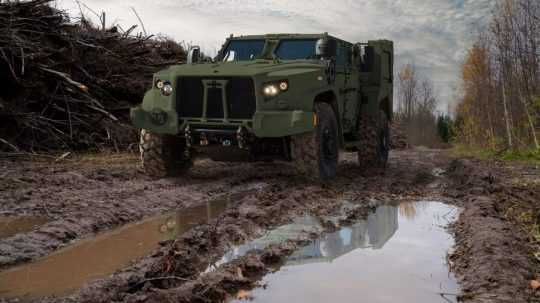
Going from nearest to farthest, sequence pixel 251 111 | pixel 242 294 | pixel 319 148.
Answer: pixel 242 294
pixel 251 111
pixel 319 148

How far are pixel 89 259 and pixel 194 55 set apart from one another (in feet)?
16.9

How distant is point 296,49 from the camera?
8367 millimetres

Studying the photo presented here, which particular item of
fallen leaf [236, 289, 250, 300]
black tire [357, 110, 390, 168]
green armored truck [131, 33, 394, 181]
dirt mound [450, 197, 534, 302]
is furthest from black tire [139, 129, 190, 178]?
fallen leaf [236, 289, 250, 300]

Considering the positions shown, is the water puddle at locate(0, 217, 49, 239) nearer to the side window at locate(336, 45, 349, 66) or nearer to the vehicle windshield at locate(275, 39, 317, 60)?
the vehicle windshield at locate(275, 39, 317, 60)

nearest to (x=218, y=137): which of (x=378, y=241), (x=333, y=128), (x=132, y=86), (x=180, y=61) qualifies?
(x=333, y=128)

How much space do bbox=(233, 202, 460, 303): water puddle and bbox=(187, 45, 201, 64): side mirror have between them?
415cm

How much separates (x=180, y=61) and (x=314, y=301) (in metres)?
11.8

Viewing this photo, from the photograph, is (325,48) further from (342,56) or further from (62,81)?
(62,81)

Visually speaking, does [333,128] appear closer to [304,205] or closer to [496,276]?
[304,205]

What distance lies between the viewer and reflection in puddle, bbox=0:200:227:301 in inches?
120

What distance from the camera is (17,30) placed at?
9.52 meters

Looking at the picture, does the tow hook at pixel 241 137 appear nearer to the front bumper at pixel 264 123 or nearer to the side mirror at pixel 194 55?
the front bumper at pixel 264 123

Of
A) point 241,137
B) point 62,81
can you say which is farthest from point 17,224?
point 62,81

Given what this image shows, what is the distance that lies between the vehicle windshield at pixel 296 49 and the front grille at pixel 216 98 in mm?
1350
